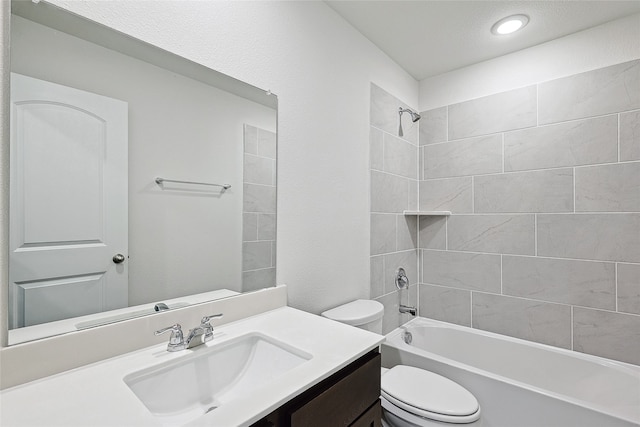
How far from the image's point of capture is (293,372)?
833mm

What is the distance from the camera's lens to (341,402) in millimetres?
891

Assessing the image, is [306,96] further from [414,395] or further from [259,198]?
[414,395]

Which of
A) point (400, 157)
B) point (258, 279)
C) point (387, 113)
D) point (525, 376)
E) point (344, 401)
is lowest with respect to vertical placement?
point (525, 376)

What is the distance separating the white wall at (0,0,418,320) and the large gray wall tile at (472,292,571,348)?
961 mm

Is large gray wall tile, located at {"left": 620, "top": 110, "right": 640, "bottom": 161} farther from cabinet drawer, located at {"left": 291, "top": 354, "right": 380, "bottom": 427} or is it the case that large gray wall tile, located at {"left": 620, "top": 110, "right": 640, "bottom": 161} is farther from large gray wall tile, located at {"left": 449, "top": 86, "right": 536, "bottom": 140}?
cabinet drawer, located at {"left": 291, "top": 354, "right": 380, "bottom": 427}

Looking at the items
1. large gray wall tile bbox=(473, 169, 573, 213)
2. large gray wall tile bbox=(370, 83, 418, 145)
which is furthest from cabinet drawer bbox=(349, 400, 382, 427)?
large gray wall tile bbox=(473, 169, 573, 213)

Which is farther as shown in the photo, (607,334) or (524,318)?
(524,318)

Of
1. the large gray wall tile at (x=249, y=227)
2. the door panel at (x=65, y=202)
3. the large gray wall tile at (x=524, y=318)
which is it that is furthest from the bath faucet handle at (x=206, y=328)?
the large gray wall tile at (x=524, y=318)

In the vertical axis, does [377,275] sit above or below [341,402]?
above

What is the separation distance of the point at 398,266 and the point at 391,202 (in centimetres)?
48

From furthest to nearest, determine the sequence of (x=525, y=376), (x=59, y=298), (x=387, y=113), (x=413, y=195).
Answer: (x=413, y=195), (x=387, y=113), (x=525, y=376), (x=59, y=298)

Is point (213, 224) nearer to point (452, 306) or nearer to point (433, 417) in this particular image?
point (433, 417)

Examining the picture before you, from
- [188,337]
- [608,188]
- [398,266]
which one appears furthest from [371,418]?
[608,188]

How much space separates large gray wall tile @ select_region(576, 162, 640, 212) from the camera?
1745 mm
